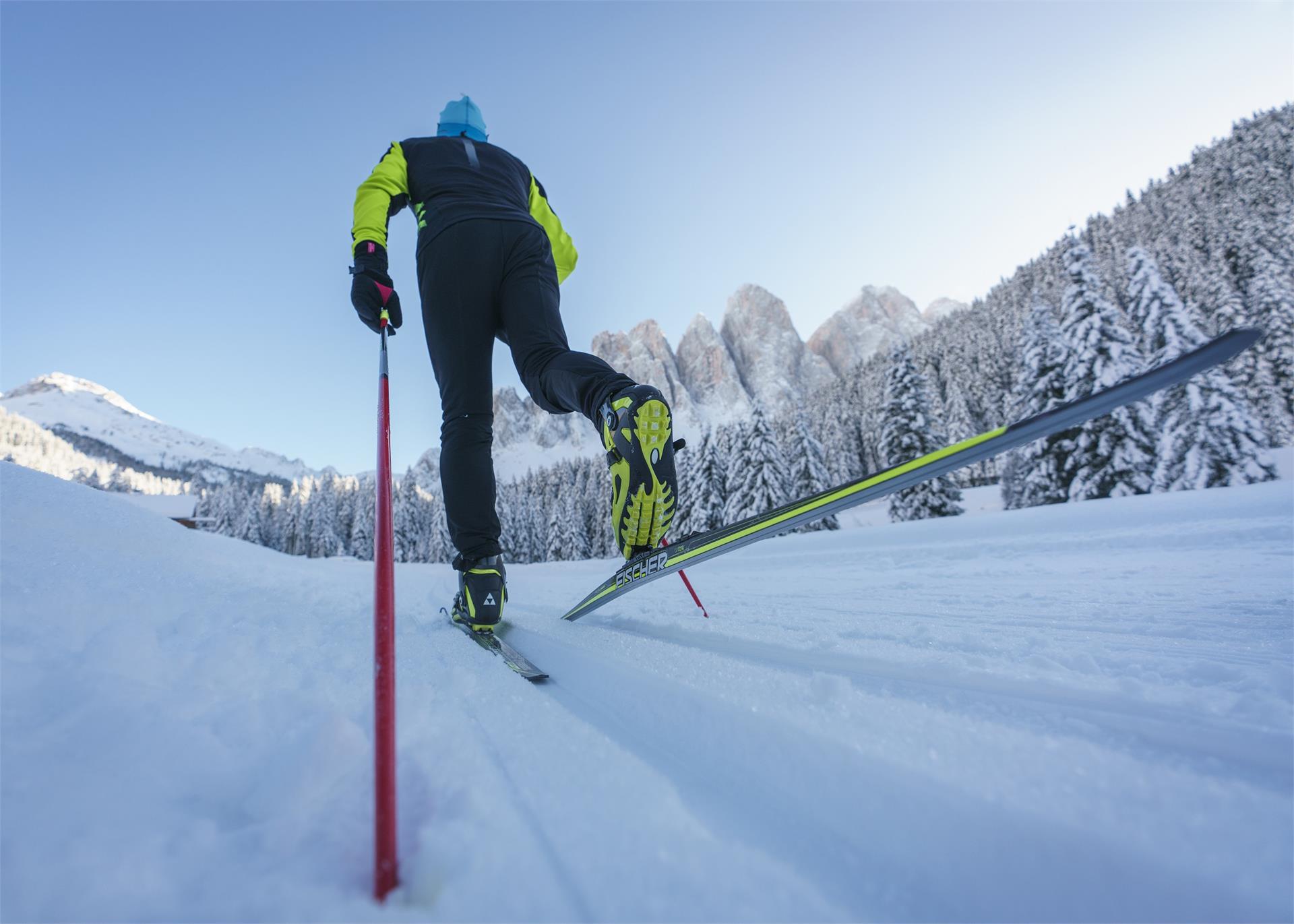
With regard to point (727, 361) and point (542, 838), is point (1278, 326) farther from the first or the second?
point (727, 361)

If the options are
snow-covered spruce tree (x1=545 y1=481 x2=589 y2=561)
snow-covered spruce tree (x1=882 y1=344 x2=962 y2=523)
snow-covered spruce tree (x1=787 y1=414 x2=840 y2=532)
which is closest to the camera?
snow-covered spruce tree (x1=882 y1=344 x2=962 y2=523)

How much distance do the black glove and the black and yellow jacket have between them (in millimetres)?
51

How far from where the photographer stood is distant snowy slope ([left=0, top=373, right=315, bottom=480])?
15925cm

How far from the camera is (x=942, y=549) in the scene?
354 centimetres

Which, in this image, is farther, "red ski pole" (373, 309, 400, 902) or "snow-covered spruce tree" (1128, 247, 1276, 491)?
"snow-covered spruce tree" (1128, 247, 1276, 491)

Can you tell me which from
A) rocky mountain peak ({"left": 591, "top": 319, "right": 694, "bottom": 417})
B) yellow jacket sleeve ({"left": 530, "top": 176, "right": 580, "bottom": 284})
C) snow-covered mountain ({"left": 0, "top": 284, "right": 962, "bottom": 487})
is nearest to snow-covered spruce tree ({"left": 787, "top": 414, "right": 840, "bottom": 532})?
yellow jacket sleeve ({"left": 530, "top": 176, "right": 580, "bottom": 284})

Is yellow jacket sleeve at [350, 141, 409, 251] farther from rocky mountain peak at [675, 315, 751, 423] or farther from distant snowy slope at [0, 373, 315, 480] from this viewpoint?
distant snowy slope at [0, 373, 315, 480]

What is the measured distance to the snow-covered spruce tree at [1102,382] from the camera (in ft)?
42.5

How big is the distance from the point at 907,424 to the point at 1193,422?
21.1ft

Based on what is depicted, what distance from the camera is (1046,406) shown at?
14.4 m

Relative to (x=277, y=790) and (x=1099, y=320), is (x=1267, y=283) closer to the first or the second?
(x=1099, y=320)

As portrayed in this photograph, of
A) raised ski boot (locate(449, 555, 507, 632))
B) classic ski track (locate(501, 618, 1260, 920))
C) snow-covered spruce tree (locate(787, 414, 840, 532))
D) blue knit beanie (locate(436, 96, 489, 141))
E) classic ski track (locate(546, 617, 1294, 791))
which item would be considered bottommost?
classic ski track (locate(501, 618, 1260, 920))

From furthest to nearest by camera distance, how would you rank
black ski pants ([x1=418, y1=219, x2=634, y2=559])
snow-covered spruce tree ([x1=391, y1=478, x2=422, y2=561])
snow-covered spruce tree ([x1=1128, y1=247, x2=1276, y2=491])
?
1. snow-covered spruce tree ([x1=391, y1=478, x2=422, y2=561])
2. snow-covered spruce tree ([x1=1128, y1=247, x2=1276, y2=491])
3. black ski pants ([x1=418, y1=219, x2=634, y2=559])

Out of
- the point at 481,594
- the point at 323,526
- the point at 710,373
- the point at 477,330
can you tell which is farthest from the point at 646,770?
the point at 710,373
